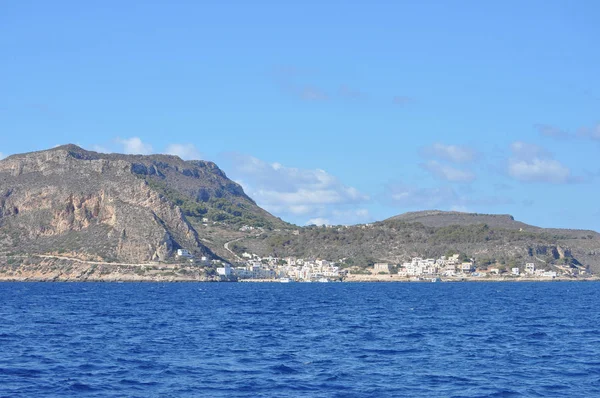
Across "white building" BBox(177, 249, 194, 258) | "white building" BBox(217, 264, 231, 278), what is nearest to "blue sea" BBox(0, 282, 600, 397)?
"white building" BBox(177, 249, 194, 258)

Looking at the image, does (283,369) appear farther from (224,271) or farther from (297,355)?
(224,271)

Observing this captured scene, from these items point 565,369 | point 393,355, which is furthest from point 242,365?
point 565,369

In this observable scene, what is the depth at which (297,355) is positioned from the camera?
152ft

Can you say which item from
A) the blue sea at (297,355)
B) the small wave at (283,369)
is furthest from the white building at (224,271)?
the small wave at (283,369)

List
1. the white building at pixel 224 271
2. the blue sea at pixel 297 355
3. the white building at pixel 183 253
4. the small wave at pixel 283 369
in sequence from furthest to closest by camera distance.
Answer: the white building at pixel 224 271 → the white building at pixel 183 253 → the small wave at pixel 283 369 → the blue sea at pixel 297 355

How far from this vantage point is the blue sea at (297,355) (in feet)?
119

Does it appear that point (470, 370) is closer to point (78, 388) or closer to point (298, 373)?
point (298, 373)

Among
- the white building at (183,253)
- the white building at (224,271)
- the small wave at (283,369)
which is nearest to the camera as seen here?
the small wave at (283,369)

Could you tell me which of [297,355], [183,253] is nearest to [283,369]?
[297,355]

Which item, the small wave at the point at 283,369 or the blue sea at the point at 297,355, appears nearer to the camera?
the blue sea at the point at 297,355

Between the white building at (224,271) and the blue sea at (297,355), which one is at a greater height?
the white building at (224,271)

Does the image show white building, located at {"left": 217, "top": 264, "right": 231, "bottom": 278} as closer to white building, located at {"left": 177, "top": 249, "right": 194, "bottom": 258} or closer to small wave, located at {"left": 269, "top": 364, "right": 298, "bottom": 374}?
white building, located at {"left": 177, "top": 249, "right": 194, "bottom": 258}

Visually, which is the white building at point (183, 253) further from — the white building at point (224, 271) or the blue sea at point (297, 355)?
the blue sea at point (297, 355)

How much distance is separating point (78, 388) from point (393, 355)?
1869cm
